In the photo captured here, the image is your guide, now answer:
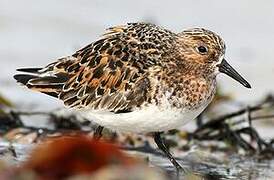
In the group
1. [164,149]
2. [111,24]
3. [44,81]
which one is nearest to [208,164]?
[164,149]

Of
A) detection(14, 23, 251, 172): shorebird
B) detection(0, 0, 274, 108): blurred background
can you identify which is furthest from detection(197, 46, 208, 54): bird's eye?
detection(0, 0, 274, 108): blurred background

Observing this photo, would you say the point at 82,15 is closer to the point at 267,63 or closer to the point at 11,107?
the point at 267,63

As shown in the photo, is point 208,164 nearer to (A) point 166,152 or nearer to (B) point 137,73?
(A) point 166,152

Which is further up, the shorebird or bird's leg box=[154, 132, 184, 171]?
the shorebird

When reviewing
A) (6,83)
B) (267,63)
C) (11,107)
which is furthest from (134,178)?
(267,63)

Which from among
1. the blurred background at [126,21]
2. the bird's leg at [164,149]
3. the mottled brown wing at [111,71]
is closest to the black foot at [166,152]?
the bird's leg at [164,149]

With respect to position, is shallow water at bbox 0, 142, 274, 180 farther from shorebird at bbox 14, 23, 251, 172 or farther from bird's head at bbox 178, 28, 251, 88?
bird's head at bbox 178, 28, 251, 88
